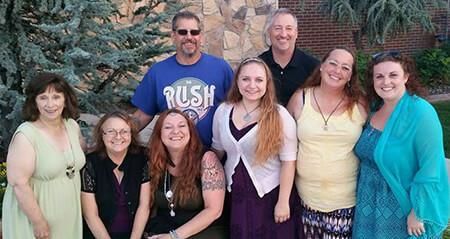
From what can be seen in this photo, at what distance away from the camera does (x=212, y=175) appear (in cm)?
341

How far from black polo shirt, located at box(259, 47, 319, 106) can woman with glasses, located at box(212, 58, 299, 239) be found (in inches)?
23.2

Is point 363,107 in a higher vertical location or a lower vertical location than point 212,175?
higher

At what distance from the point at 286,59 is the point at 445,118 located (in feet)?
23.7

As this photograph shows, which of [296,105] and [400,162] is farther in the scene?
[296,105]

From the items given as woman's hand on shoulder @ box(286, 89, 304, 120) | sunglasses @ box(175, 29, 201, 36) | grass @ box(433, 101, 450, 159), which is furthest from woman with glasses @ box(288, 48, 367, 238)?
grass @ box(433, 101, 450, 159)

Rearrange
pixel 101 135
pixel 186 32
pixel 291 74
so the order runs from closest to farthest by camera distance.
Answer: pixel 101 135 < pixel 186 32 < pixel 291 74

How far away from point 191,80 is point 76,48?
1.16 metres

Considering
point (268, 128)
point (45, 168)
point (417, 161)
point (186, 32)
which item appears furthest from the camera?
point (186, 32)

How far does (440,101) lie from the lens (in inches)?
480

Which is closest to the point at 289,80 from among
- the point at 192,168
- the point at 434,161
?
the point at 192,168

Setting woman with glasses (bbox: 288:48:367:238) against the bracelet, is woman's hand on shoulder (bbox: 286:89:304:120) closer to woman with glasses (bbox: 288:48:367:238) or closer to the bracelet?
woman with glasses (bbox: 288:48:367:238)

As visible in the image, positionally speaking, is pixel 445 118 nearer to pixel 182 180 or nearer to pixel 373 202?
pixel 373 202

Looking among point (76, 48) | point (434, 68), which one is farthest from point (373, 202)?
point (434, 68)

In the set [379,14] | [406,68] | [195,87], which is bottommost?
[195,87]
